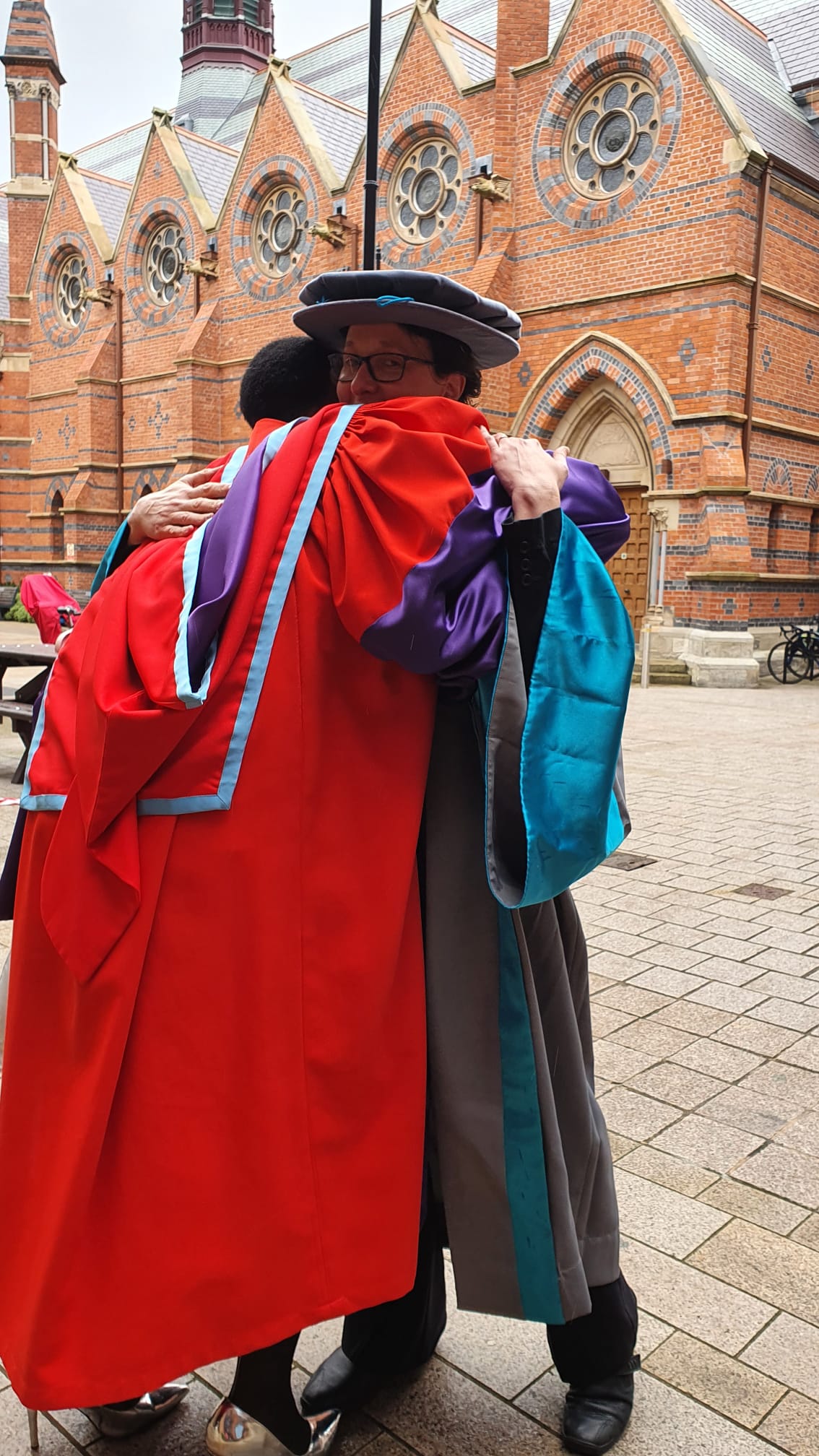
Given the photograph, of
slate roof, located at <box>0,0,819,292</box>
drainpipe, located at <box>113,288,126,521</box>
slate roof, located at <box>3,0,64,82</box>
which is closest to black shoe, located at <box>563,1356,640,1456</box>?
slate roof, located at <box>0,0,819,292</box>

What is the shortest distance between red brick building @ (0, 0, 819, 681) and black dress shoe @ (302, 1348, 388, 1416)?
14851 mm

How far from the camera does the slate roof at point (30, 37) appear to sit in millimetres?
30609

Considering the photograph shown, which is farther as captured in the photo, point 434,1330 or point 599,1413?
point 434,1330

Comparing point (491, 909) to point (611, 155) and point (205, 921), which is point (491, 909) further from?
point (611, 155)

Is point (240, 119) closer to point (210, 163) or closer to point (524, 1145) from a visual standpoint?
point (210, 163)

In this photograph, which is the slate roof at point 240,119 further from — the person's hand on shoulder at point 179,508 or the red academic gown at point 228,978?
the red academic gown at point 228,978

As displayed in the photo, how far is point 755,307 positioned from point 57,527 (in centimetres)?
1889

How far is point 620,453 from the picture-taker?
17.8 meters

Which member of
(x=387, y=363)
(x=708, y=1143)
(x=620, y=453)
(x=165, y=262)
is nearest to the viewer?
(x=387, y=363)

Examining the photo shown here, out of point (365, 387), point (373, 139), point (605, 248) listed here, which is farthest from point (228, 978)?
point (605, 248)

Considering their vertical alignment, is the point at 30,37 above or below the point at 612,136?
above

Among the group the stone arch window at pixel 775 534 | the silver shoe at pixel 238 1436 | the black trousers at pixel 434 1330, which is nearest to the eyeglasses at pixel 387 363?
the black trousers at pixel 434 1330

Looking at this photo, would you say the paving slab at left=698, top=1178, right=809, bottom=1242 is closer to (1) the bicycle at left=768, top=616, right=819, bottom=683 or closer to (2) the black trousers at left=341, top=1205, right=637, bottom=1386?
(2) the black trousers at left=341, top=1205, right=637, bottom=1386

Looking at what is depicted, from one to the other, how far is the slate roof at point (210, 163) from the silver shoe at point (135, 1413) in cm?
2804
